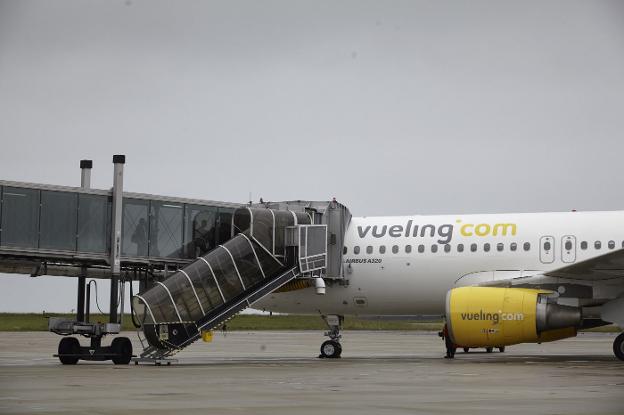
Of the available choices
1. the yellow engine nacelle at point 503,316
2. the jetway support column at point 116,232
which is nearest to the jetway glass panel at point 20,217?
the jetway support column at point 116,232

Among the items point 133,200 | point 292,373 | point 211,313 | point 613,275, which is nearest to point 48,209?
point 133,200

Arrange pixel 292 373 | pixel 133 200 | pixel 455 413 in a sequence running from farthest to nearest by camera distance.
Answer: pixel 133 200
pixel 292 373
pixel 455 413

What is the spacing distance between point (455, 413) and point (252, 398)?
3567mm

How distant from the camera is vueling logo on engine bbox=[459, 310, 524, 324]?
27219mm

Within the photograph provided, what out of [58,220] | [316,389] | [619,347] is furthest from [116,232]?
[619,347]

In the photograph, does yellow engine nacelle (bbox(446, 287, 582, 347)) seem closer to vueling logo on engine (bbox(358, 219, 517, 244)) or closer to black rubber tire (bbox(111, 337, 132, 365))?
vueling logo on engine (bbox(358, 219, 517, 244))

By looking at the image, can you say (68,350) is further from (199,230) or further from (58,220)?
(199,230)

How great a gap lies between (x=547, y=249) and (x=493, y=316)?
4.11m

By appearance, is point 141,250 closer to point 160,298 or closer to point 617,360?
point 160,298

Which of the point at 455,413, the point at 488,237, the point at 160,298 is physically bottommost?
the point at 455,413

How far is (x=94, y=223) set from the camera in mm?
27859

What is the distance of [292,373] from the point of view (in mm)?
22766

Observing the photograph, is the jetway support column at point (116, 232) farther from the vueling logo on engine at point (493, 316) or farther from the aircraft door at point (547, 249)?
the aircraft door at point (547, 249)

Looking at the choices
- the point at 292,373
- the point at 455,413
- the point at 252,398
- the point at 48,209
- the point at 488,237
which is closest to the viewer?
the point at 455,413
